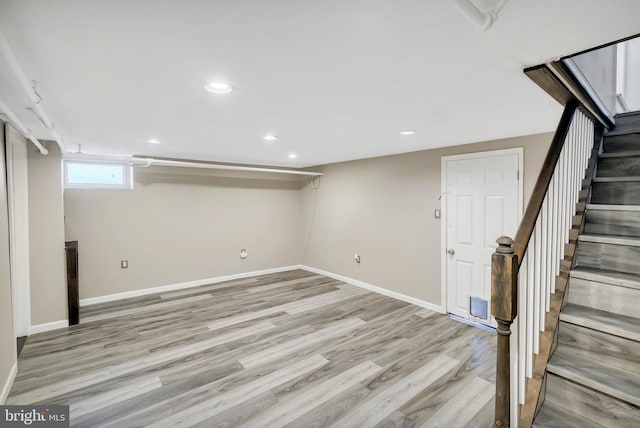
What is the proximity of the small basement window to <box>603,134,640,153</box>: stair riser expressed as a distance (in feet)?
18.2

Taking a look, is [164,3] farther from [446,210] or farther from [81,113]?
[446,210]

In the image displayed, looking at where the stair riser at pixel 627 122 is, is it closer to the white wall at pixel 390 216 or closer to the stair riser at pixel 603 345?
the white wall at pixel 390 216

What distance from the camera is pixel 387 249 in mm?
4551

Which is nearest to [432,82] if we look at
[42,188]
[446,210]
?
[446,210]

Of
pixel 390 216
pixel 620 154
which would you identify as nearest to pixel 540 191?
pixel 620 154

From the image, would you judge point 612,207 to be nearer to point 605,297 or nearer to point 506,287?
point 605,297

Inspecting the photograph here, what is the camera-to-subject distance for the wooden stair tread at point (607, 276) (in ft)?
5.29

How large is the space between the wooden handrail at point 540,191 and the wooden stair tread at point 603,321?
2.20 ft

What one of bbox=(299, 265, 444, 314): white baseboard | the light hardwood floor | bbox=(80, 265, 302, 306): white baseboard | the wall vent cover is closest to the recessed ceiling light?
the light hardwood floor

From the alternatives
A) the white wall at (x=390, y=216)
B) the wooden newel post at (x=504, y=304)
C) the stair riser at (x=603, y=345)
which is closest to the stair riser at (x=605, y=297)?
the stair riser at (x=603, y=345)

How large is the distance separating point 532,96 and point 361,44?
53.3 inches

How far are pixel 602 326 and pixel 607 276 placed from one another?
0.34m

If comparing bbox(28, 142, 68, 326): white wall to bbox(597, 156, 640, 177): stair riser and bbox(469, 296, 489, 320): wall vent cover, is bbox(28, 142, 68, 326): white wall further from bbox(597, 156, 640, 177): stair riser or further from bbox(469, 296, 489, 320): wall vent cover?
bbox(597, 156, 640, 177): stair riser

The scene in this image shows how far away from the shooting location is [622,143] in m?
2.44
